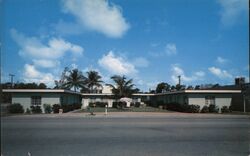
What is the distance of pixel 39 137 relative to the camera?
13.0 metres

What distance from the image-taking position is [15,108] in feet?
119

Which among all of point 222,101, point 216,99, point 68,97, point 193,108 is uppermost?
point 68,97

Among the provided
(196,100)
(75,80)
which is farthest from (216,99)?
(75,80)

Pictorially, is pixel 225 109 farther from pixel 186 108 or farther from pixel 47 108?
pixel 47 108

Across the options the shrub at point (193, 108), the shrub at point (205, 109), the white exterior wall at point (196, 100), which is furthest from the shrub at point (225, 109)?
the shrub at point (193, 108)

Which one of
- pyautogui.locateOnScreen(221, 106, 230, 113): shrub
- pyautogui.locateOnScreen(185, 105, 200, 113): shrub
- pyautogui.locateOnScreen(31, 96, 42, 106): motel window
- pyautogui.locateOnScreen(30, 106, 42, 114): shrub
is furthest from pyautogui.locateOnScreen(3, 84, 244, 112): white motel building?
pyautogui.locateOnScreen(185, 105, 200, 113): shrub

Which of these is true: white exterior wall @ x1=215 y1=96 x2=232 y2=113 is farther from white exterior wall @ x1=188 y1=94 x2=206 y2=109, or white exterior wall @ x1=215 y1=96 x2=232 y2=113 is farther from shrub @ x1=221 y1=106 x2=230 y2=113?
white exterior wall @ x1=188 y1=94 x2=206 y2=109

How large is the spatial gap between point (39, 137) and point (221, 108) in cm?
3167

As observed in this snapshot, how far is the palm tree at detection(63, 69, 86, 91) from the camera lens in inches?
2785

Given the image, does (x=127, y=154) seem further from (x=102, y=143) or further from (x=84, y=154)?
(x=102, y=143)

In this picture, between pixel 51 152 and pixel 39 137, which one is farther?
pixel 39 137

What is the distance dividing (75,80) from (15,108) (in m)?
35.0

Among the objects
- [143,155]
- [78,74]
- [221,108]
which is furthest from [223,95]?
[78,74]

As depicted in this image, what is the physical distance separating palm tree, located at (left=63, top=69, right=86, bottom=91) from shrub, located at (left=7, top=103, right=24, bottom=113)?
33.9 m
